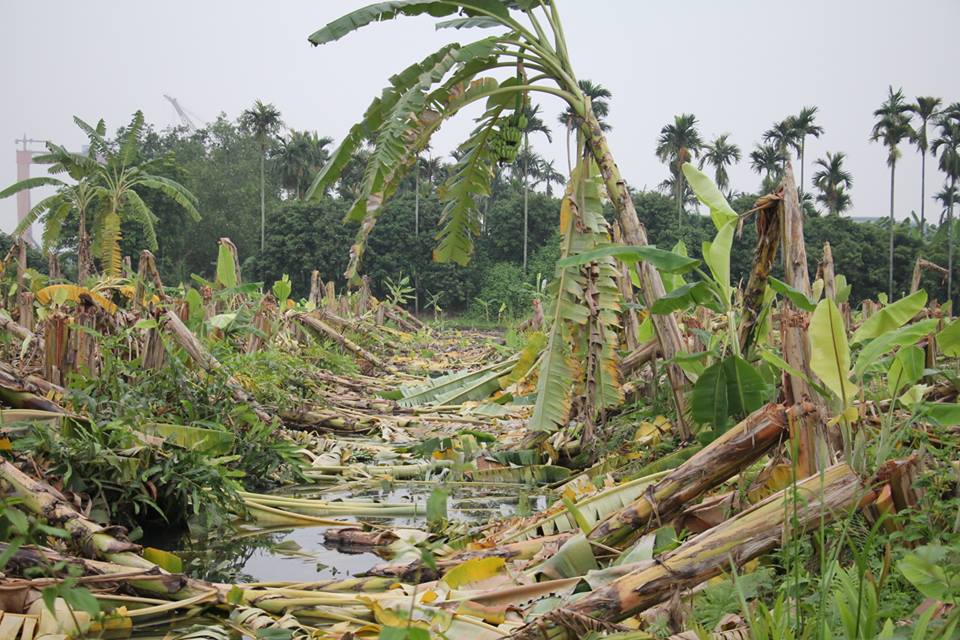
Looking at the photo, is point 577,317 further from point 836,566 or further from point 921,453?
point 836,566

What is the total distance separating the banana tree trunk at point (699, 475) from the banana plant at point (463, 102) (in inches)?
76.9

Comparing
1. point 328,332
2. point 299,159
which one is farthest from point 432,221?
point 328,332

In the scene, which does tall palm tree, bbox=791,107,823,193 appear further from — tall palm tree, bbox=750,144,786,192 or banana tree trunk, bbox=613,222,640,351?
banana tree trunk, bbox=613,222,640,351

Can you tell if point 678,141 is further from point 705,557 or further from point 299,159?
point 705,557

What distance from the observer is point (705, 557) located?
1822 mm

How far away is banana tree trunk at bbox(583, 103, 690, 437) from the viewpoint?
422 centimetres

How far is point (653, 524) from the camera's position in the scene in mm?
2357

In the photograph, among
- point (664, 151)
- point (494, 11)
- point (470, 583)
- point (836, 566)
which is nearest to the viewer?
point (836, 566)

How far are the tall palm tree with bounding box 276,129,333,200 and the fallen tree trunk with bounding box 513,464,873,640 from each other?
46227mm

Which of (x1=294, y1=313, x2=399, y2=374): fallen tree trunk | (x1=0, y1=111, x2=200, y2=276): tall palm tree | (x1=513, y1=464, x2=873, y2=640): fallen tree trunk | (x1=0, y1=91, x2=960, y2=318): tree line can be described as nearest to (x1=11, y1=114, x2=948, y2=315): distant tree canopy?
(x1=0, y1=91, x2=960, y2=318): tree line

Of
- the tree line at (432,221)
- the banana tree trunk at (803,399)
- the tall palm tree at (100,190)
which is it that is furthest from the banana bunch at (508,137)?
the tree line at (432,221)

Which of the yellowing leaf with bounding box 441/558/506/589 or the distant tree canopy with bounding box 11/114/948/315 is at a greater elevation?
the distant tree canopy with bounding box 11/114/948/315

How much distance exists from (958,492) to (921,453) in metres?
0.19

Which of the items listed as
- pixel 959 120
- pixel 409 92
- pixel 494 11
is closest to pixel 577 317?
pixel 409 92
